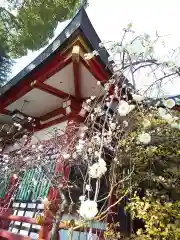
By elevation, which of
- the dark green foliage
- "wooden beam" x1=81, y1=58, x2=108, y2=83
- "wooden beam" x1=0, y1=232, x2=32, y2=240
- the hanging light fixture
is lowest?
"wooden beam" x1=0, y1=232, x2=32, y2=240

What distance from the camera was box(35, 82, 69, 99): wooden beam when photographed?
4.30m

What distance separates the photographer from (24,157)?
4.77 meters

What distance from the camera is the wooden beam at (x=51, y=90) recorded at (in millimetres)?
4296

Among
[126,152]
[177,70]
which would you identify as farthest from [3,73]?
[177,70]

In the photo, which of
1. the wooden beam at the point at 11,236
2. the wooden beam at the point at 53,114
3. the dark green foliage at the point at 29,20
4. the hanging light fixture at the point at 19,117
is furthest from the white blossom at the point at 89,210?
the dark green foliage at the point at 29,20

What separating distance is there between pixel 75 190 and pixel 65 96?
1837 mm

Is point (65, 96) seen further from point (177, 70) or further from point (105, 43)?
point (177, 70)

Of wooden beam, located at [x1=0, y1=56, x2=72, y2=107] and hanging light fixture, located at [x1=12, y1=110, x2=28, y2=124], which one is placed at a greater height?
wooden beam, located at [x1=0, y1=56, x2=72, y2=107]

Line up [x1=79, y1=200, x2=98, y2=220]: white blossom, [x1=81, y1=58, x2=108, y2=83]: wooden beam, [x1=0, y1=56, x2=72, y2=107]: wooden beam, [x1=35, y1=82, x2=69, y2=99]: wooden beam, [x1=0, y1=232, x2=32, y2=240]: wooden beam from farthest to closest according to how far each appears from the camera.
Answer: [x1=35, y1=82, x2=69, y2=99]: wooden beam
[x1=0, y1=56, x2=72, y2=107]: wooden beam
[x1=81, y1=58, x2=108, y2=83]: wooden beam
[x1=0, y1=232, x2=32, y2=240]: wooden beam
[x1=79, y1=200, x2=98, y2=220]: white blossom

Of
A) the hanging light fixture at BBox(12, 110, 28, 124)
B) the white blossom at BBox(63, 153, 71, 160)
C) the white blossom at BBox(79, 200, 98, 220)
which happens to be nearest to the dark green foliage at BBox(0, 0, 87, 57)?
the hanging light fixture at BBox(12, 110, 28, 124)

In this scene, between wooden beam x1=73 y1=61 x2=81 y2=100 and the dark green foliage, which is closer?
wooden beam x1=73 y1=61 x2=81 y2=100

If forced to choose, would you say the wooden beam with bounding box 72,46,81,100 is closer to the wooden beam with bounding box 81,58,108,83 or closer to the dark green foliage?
the wooden beam with bounding box 81,58,108,83

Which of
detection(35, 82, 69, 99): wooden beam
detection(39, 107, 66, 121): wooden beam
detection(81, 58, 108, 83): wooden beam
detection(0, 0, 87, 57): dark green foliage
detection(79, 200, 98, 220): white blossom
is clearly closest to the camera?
detection(79, 200, 98, 220): white blossom

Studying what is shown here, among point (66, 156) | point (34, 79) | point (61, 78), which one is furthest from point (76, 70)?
point (66, 156)
